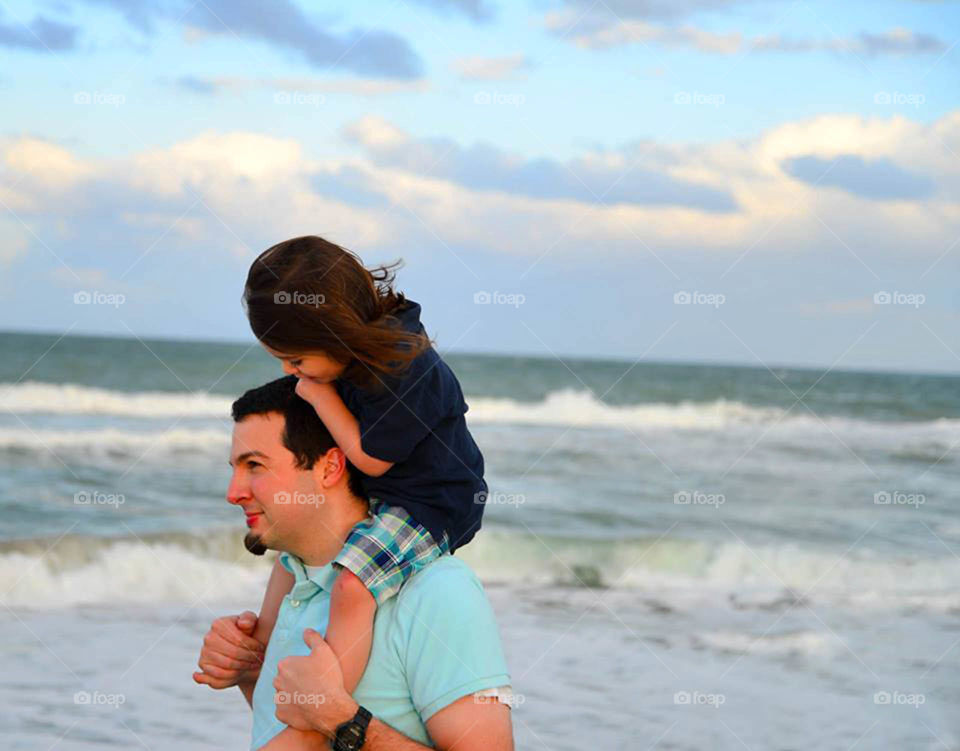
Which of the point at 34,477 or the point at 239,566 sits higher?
the point at 239,566

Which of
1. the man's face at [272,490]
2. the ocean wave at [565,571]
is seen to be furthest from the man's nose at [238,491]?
the ocean wave at [565,571]

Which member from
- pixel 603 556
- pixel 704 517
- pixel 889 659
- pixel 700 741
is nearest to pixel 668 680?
pixel 700 741

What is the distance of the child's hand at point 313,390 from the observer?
264cm

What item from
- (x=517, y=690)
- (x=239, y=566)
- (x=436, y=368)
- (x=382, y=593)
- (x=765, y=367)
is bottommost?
(x=765, y=367)

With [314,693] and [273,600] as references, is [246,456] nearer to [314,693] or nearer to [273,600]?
[273,600]

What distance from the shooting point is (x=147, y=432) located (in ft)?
53.0

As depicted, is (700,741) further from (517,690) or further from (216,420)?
(216,420)

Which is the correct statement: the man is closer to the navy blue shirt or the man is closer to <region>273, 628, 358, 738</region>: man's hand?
<region>273, 628, 358, 738</region>: man's hand

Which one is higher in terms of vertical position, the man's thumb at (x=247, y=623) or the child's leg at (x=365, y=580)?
the child's leg at (x=365, y=580)

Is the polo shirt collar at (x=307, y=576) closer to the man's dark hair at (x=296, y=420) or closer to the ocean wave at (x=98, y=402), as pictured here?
the man's dark hair at (x=296, y=420)

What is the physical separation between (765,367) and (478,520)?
3327 cm

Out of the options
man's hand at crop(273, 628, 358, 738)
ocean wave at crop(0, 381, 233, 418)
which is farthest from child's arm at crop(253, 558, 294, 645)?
ocean wave at crop(0, 381, 233, 418)

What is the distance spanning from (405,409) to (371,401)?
0.26 feet

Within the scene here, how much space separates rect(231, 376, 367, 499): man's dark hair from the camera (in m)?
2.64
